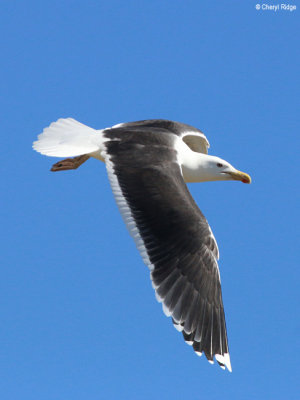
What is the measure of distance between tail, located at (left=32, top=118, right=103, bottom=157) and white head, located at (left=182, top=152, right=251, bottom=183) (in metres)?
0.99

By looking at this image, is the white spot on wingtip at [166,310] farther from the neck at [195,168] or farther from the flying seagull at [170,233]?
the neck at [195,168]

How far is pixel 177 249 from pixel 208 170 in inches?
74.3

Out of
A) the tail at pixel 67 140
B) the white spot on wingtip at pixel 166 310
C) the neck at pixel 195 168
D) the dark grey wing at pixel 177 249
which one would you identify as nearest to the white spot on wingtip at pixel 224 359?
the dark grey wing at pixel 177 249

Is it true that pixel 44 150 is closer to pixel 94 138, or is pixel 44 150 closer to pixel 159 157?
pixel 94 138

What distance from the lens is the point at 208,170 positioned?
9367 millimetres

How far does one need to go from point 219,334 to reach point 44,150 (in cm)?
273

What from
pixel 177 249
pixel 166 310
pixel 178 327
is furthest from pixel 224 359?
pixel 177 249

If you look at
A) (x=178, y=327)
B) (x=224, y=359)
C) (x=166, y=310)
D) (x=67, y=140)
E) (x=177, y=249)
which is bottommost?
(x=224, y=359)

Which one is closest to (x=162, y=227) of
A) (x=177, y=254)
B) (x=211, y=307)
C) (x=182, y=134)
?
(x=177, y=254)

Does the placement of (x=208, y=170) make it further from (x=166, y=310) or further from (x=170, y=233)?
(x=166, y=310)

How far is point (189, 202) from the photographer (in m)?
7.96

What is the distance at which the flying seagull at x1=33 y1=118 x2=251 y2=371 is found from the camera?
7.55 m

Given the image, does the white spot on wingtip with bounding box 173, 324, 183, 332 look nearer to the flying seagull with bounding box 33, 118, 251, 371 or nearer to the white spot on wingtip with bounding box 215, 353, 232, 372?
the flying seagull with bounding box 33, 118, 251, 371

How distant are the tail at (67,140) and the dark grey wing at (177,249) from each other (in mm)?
758
